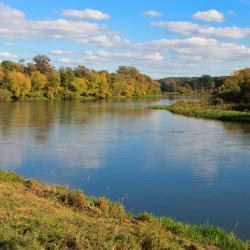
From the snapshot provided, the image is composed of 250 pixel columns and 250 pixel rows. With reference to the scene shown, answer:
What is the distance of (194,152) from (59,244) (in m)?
Answer: 17.0

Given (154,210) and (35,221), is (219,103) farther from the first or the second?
(35,221)

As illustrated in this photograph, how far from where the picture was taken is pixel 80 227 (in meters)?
7.95

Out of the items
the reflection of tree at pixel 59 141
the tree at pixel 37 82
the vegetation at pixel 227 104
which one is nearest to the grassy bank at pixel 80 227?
the reflection of tree at pixel 59 141

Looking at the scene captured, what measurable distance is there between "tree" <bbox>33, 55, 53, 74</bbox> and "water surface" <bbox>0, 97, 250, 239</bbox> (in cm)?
7957

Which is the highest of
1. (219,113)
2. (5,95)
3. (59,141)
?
(5,95)

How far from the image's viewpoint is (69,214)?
9.37 m

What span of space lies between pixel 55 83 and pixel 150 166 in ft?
263

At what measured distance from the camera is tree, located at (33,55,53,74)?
111 meters

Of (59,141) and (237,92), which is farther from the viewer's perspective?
(237,92)

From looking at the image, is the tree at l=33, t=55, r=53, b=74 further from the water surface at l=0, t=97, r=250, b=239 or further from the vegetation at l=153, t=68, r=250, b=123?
the water surface at l=0, t=97, r=250, b=239

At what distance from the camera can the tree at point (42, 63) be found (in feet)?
363

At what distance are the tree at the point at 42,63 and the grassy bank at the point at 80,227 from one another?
9985cm

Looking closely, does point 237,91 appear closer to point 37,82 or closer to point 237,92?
point 237,92

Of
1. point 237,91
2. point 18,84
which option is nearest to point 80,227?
point 237,91
